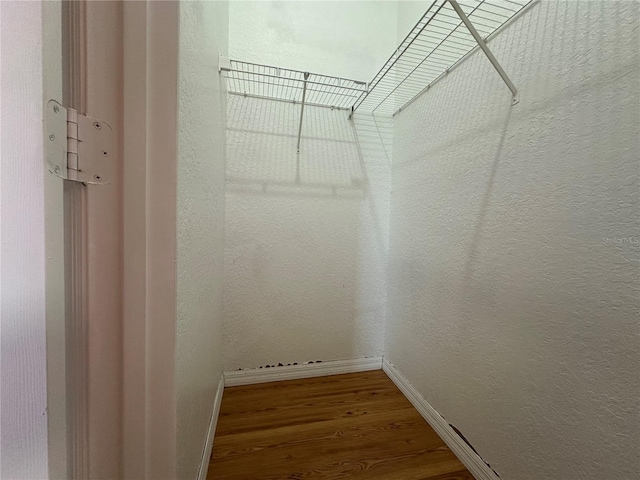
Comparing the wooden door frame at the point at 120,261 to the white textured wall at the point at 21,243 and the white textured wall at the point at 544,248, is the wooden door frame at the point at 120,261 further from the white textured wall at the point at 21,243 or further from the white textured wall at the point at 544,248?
the white textured wall at the point at 544,248

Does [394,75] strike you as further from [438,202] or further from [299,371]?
[299,371]

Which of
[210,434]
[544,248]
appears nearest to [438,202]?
[544,248]

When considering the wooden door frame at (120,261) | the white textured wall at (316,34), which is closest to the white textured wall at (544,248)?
the white textured wall at (316,34)

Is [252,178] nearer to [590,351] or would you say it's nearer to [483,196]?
[483,196]

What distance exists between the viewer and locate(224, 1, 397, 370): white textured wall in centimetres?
135

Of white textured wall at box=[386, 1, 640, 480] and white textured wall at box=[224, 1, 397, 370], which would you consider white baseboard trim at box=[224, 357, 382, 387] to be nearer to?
white textured wall at box=[224, 1, 397, 370]

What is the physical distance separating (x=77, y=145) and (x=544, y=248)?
1.07m

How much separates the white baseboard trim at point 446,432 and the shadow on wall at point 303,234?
28cm

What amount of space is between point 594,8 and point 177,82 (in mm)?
1013

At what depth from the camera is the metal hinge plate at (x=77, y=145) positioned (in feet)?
1.00

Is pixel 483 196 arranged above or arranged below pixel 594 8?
below

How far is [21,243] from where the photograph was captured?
0.96ft

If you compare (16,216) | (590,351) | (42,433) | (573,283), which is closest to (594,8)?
(573,283)

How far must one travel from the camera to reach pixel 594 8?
24.0 inches
